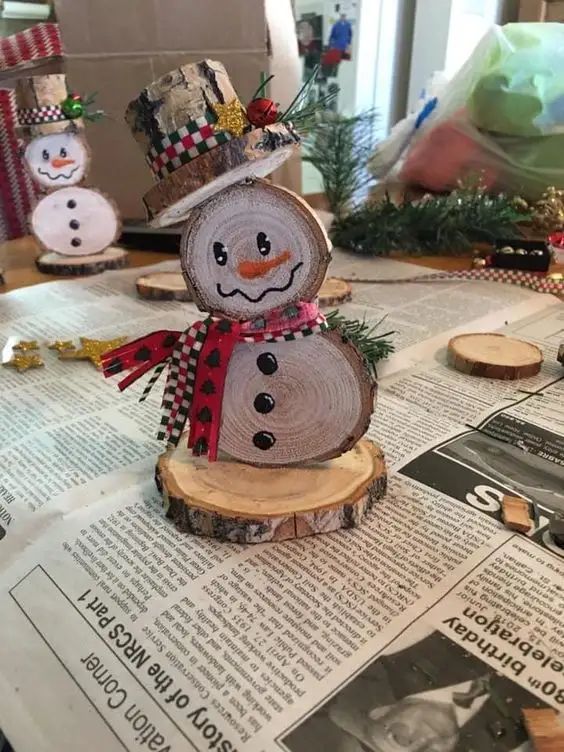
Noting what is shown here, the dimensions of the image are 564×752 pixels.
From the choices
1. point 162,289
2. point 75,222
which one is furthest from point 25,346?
point 75,222

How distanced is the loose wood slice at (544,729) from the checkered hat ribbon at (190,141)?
1.28 feet

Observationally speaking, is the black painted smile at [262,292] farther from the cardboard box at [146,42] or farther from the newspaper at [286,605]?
the cardboard box at [146,42]

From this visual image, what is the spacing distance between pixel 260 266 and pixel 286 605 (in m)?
0.24

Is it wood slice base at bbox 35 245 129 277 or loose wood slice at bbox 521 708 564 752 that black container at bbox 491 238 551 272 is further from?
loose wood slice at bbox 521 708 564 752

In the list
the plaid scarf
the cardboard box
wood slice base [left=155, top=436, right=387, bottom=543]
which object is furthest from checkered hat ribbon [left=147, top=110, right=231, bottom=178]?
the cardboard box

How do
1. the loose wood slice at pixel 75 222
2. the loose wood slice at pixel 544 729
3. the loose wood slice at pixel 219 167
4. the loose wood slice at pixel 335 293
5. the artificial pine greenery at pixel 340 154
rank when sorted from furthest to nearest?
the artificial pine greenery at pixel 340 154 → the loose wood slice at pixel 75 222 → the loose wood slice at pixel 335 293 → the loose wood slice at pixel 219 167 → the loose wood slice at pixel 544 729

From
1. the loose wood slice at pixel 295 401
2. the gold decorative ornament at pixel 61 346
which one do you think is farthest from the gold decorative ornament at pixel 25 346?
the loose wood slice at pixel 295 401

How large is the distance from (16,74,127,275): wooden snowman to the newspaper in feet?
1.78

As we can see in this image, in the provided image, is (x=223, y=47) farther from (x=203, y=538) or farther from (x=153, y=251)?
(x=203, y=538)

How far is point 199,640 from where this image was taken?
43 centimetres

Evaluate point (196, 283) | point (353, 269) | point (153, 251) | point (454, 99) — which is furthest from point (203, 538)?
point (454, 99)

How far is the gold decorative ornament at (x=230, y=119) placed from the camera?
47 centimetres

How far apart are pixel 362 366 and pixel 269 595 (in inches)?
7.2

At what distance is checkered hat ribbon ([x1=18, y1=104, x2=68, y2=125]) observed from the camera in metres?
1.09
